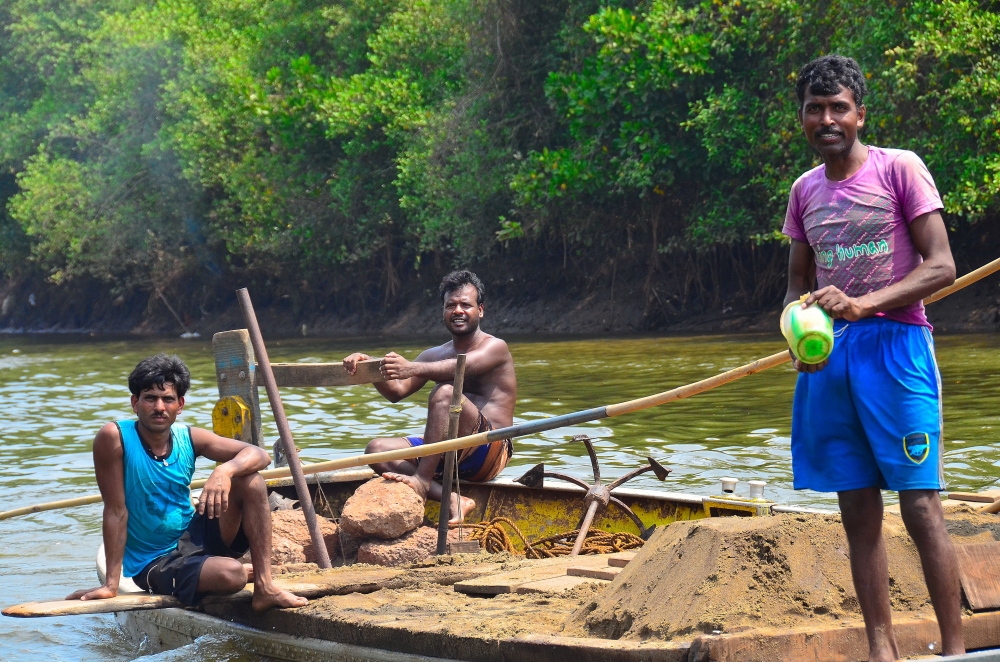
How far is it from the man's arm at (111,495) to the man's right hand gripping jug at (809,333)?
2.54 metres

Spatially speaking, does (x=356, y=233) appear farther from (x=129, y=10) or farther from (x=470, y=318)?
(x=470, y=318)

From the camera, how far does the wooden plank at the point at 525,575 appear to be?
4.29 meters

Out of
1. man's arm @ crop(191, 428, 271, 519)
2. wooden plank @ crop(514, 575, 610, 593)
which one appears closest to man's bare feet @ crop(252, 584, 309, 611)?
man's arm @ crop(191, 428, 271, 519)

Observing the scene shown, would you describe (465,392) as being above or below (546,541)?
→ above

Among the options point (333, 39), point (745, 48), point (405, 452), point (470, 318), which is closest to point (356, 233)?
point (333, 39)

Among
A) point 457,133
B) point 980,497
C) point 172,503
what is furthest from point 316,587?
point 457,133

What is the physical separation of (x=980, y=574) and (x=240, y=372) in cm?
328

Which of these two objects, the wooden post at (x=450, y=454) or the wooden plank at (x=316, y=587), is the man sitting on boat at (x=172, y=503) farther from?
the wooden post at (x=450, y=454)

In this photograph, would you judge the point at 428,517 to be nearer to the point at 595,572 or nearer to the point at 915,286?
the point at 595,572

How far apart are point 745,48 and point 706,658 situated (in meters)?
16.0

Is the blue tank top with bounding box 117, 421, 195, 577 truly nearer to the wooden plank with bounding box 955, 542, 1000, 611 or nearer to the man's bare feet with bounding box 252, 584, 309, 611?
the man's bare feet with bounding box 252, 584, 309, 611

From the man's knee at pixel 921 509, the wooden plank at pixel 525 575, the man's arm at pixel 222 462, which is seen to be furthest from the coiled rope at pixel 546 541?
the man's knee at pixel 921 509

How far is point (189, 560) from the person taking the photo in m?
4.48

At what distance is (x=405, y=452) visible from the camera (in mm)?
4672
